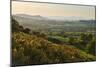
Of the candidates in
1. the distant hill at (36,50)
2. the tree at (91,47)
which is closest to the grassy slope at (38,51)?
the distant hill at (36,50)

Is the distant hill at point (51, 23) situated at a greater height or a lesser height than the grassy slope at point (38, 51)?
greater

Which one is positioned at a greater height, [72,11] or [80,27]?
[72,11]

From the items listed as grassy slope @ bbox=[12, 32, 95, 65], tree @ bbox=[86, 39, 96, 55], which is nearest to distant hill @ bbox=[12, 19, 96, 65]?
grassy slope @ bbox=[12, 32, 95, 65]

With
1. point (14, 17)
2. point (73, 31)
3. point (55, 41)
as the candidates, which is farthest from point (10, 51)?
point (73, 31)

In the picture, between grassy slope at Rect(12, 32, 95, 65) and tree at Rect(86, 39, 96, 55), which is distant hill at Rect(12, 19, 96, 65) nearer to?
grassy slope at Rect(12, 32, 95, 65)

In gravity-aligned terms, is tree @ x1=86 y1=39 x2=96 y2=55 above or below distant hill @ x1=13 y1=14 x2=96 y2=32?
below

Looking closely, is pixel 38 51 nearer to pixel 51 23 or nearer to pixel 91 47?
pixel 51 23

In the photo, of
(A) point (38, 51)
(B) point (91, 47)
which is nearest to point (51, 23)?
(A) point (38, 51)

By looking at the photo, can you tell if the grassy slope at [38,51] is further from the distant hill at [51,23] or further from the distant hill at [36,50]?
the distant hill at [51,23]

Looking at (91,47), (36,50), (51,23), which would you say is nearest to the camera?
(36,50)
